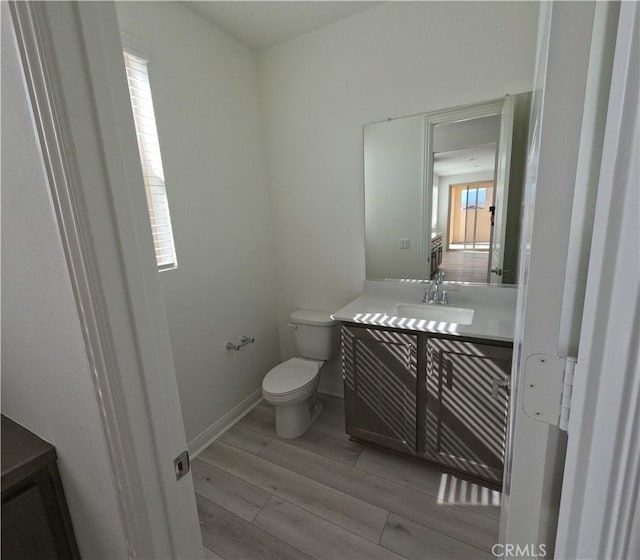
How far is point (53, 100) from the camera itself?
49 cm

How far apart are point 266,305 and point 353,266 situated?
2.69ft

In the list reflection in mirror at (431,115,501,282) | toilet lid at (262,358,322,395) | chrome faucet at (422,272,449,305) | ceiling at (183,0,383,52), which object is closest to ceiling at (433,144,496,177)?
reflection in mirror at (431,115,501,282)

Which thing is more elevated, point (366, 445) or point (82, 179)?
point (82, 179)

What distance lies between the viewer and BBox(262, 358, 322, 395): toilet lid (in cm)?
198

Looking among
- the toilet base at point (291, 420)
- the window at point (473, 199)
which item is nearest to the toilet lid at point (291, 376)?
the toilet base at point (291, 420)

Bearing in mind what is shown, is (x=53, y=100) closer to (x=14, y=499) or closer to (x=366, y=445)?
(x=14, y=499)

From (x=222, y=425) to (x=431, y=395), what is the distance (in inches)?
58.0

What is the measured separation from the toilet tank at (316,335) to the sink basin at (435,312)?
0.55 meters

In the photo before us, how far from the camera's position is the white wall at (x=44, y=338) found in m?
0.60

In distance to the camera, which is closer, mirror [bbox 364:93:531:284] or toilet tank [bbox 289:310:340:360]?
mirror [bbox 364:93:531:284]

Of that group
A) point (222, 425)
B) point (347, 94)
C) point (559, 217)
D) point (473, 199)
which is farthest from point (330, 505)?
point (347, 94)

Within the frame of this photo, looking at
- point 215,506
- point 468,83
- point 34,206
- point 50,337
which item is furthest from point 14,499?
point 468,83

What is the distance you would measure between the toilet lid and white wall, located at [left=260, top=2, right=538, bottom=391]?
1.24 ft

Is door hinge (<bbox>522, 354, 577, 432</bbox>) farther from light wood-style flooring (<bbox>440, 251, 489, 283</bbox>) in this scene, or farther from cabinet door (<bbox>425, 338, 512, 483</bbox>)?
light wood-style flooring (<bbox>440, 251, 489, 283</bbox>)
